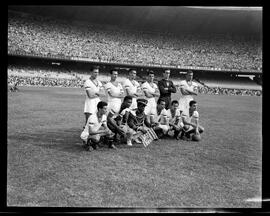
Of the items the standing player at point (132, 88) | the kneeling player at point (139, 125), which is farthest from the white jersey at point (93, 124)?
the standing player at point (132, 88)

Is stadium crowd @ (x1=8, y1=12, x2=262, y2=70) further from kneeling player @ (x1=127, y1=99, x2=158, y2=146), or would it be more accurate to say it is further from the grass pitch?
the grass pitch

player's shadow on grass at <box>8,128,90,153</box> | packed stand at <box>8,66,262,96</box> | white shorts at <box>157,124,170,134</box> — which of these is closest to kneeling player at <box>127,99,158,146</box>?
Answer: white shorts at <box>157,124,170,134</box>

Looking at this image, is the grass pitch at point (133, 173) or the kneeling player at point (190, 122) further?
the kneeling player at point (190, 122)

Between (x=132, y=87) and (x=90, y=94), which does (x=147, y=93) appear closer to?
(x=132, y=87)

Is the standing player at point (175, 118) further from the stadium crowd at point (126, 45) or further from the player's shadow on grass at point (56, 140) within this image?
the stadium crowd at point (126, 45)

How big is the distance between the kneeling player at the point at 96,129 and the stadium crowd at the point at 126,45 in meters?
22.0

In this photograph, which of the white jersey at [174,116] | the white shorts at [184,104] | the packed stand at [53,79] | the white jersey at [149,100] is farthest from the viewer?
the packed stand at [53,79]

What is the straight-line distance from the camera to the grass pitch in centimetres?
430

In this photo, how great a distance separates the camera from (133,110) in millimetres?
6766

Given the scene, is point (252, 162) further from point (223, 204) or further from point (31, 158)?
point (31, 158)

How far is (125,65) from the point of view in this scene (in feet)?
96.0

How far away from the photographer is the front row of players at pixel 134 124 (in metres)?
5.83

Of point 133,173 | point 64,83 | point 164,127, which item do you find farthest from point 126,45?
point 133,173

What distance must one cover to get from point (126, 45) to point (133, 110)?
79.8 ft
